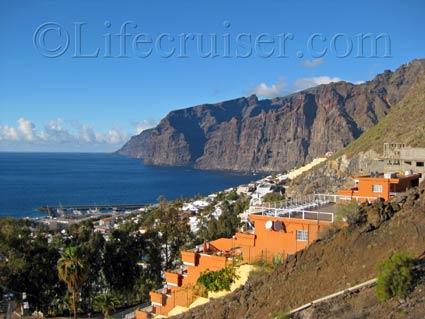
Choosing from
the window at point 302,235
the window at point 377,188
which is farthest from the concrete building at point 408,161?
the window at point 302,235

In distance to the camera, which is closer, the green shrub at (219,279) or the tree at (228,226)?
the green shrub at (219,279)

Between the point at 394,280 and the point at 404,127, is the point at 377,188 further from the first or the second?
the point at 404,127

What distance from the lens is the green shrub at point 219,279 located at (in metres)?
12.3

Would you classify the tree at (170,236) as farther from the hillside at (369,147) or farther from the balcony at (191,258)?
the hillside at (369,147)

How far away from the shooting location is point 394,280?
278 inches

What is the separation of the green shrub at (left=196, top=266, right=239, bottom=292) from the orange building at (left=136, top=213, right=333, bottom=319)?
473 millimetres

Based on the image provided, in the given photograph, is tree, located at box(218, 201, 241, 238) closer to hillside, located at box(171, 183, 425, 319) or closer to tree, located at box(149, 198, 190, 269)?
tree, located at box(149, 198, 190, 269)

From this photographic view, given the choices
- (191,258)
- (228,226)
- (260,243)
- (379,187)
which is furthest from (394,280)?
(228,226)

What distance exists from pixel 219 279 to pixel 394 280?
20.3ft

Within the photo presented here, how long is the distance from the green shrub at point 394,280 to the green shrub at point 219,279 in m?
5.53

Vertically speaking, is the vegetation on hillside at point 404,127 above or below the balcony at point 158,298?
above

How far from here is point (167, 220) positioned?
27.0m

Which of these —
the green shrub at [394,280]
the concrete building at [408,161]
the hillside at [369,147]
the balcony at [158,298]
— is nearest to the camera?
→ the green shrub at [394,280]

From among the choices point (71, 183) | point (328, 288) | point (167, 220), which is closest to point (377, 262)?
point (328, 288)
